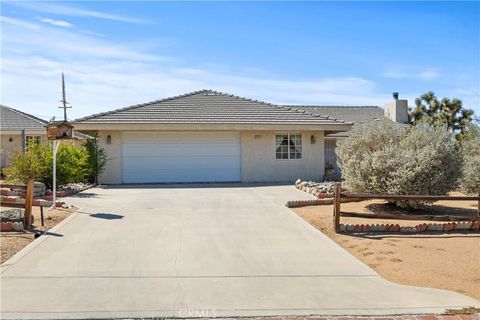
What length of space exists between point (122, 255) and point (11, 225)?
3006 millimetres

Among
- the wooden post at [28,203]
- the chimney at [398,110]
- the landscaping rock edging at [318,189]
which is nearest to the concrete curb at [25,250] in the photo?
the wooden post at [28,203]

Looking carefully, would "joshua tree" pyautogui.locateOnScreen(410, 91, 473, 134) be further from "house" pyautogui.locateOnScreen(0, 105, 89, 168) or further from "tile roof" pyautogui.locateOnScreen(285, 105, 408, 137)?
"house" pyautogui.locateOnScreen(0, 105, 89, 168)

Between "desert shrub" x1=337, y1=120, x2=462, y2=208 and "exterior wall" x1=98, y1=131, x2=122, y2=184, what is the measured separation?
10901 millimetres

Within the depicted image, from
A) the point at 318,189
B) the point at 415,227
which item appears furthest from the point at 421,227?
the point at 318,189

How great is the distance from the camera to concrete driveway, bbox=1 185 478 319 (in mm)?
5738

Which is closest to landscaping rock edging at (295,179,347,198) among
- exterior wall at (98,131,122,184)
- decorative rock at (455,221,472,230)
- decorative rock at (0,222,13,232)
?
decorative rock at (455,221,472,230)

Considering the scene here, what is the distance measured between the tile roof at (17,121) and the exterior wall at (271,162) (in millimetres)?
14941

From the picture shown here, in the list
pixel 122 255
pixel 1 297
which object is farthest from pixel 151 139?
pixel 1 297

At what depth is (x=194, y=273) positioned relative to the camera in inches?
280

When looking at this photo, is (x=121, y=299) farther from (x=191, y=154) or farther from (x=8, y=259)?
(x=191, y=154)

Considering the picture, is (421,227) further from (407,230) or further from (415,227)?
(407,230)

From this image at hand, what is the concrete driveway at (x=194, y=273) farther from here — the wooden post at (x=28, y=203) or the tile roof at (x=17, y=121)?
the tile roof at (x=17, y=121)

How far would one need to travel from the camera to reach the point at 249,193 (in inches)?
650

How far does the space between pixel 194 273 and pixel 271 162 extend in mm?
14742
